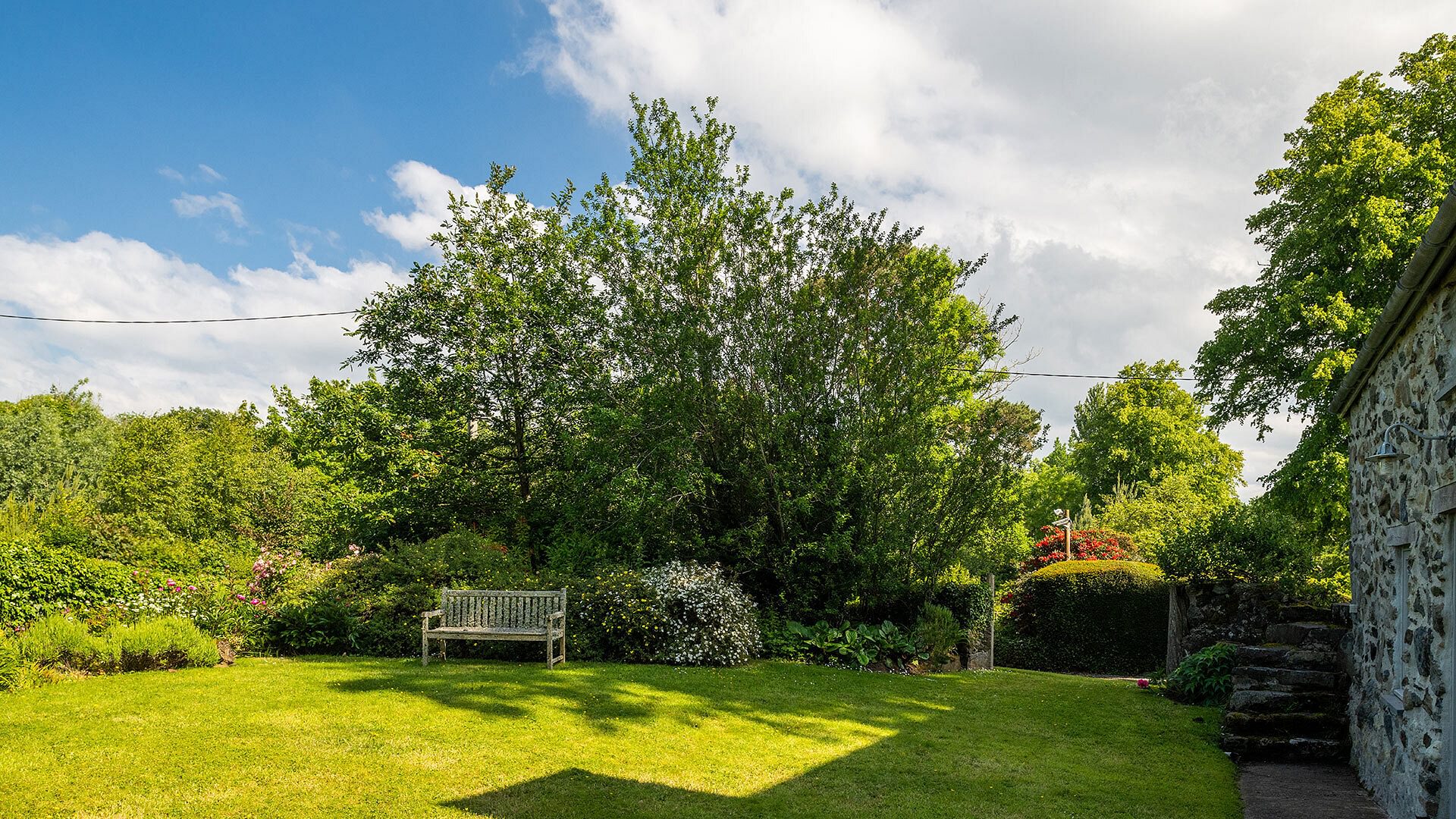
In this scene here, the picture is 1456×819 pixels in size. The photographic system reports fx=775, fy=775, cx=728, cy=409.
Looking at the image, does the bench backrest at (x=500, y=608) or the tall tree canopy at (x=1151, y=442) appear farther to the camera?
the tall tree canopy at (x=1151, y=442)

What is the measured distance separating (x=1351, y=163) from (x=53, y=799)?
1546 centimetres

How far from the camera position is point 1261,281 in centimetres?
1273

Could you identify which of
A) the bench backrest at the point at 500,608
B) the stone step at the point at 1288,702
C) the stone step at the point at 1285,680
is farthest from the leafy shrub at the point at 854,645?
the stone step at the point at 1288,702

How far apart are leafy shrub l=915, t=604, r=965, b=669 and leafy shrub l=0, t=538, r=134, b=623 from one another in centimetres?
1043

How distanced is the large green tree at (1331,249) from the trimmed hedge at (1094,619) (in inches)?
122

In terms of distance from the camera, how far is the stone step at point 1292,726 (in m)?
6.52

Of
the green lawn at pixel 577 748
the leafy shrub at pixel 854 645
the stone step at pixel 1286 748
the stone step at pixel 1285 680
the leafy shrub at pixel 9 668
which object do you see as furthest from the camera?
the leafy shrub at pixel 854 645

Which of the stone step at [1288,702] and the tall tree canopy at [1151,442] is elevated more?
the tall tree canopy at [1151,442]

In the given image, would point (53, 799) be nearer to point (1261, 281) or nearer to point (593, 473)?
point (593, 473)

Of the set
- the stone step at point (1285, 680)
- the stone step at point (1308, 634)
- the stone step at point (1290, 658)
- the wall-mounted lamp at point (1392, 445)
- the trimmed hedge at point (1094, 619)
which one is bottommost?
the trimmed hedge at point (1094, 619)

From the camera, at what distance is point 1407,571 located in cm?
508

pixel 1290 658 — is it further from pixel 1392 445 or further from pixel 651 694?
pixel 651 694

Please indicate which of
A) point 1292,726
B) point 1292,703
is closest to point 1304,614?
point 1292,703

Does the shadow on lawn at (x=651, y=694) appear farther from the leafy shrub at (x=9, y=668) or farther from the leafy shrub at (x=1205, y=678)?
the leafy shrub at (x=1205, y=678)
